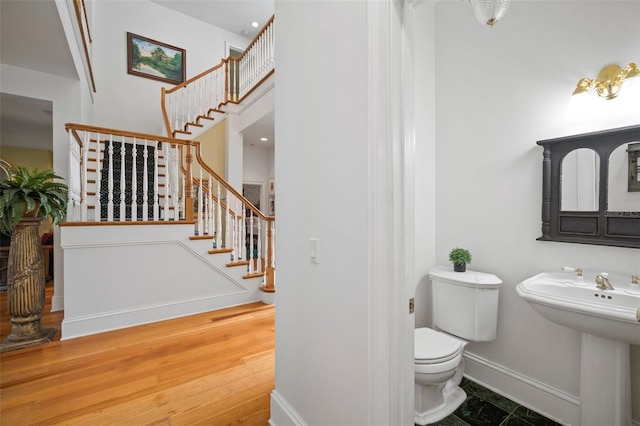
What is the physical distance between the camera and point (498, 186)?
198 cm

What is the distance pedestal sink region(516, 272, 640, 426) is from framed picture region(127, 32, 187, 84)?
7.10 meters

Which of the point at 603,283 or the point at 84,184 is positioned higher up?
the point at 84,184

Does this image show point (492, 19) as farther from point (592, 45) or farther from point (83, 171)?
point (83, 171)

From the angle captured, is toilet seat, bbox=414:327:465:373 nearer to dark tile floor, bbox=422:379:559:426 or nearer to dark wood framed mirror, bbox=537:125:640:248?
dark tile floor, bbox=422:379:559:426

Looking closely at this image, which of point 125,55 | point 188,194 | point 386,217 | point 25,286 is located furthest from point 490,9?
point 125,55

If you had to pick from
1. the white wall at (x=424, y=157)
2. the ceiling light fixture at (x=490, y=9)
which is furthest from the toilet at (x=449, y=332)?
the ceiling light fixture at (x=490, y=9)

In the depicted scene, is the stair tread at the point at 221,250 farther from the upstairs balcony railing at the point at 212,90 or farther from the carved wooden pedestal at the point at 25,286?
the upstairs balcony railing at the point at 212,90

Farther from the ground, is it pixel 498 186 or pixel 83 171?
pixel 83 171

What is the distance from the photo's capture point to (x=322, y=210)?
51.4 inches

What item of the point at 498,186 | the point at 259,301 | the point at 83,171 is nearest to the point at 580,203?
the point at 498,186

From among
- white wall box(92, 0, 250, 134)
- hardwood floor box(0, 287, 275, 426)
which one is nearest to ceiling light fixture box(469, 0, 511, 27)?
hardwood floor box(0, 287, 275, 426)

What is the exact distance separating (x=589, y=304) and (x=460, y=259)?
0.77 metres

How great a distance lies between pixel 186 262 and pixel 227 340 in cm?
113

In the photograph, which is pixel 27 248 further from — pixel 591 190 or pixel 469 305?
pixel 591 190
